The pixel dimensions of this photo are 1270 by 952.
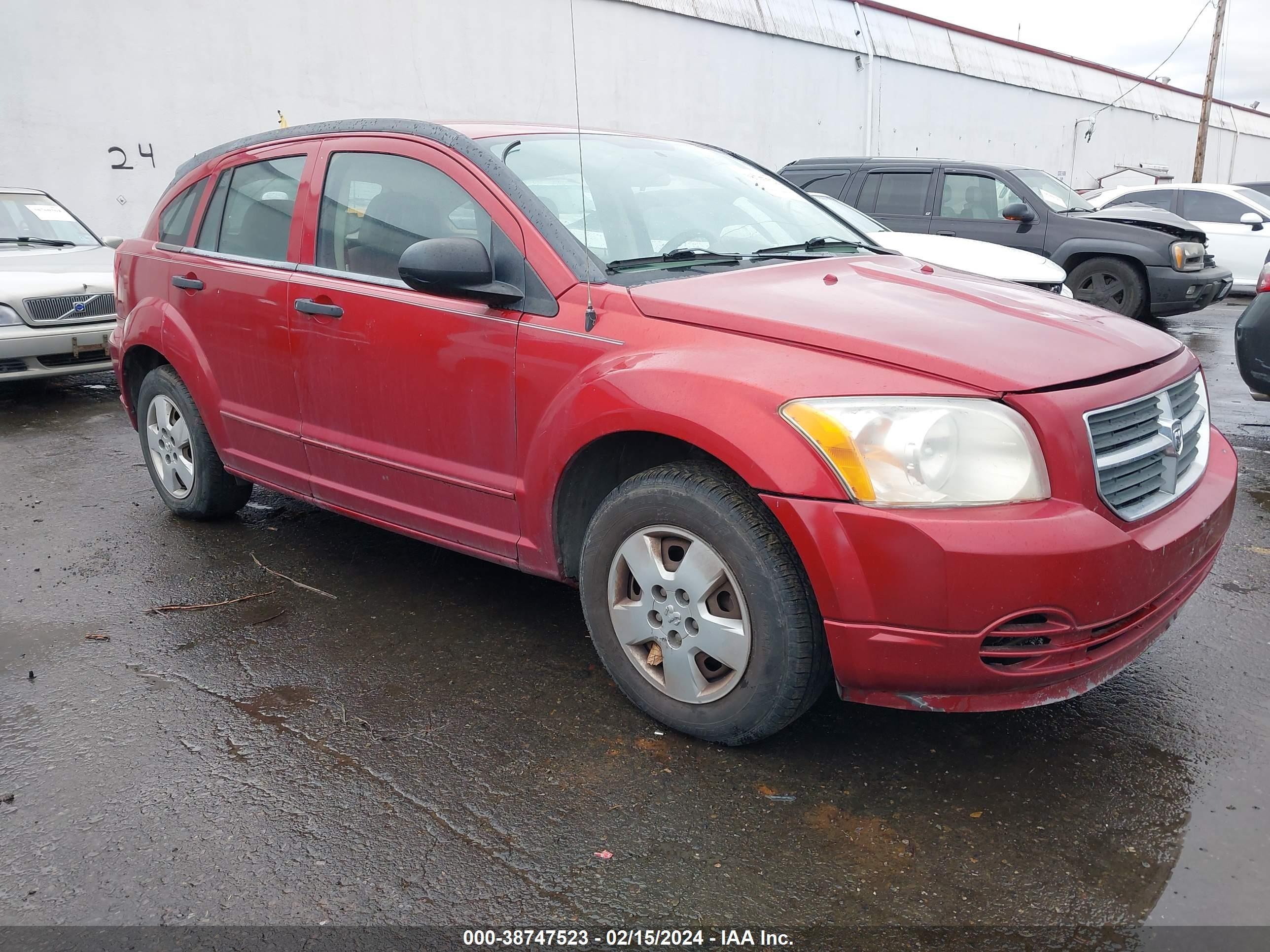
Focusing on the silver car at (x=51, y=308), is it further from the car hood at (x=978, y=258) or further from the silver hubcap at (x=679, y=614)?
the silver hubcap at (x=679, y=614)

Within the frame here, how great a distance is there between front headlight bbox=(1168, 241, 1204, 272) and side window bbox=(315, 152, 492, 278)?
9082 mm

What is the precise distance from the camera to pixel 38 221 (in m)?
8.77

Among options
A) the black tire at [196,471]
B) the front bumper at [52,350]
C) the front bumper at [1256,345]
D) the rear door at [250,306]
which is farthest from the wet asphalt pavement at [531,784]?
the front bumper at [52,350]

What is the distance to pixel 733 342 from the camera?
264cm

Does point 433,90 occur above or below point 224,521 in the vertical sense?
above

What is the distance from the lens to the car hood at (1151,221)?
1041 centimetres

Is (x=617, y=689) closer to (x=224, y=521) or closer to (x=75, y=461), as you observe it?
(x=224, y=521)

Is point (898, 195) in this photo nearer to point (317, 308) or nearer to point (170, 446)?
point (170, 446)

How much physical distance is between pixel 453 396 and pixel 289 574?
1.38 m

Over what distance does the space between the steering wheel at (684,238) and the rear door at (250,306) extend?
58.3 inches

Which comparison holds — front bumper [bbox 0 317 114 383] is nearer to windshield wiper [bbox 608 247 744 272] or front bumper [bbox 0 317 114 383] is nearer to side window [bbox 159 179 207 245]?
side window [bbox 159 179 207 245]

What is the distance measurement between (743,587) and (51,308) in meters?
6.95

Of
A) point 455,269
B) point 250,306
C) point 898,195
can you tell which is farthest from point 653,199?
point 898,195

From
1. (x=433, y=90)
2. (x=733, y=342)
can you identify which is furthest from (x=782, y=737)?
(x=433, y=90)
